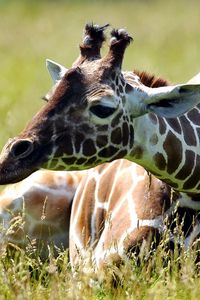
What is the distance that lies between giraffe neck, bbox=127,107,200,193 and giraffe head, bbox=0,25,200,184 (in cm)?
9

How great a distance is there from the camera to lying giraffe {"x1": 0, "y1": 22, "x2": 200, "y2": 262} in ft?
21.3

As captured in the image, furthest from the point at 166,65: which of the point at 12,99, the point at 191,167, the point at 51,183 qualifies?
the point at 191,167

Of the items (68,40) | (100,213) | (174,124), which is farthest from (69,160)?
(68,40)

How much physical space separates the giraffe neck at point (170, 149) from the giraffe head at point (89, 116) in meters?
0.09

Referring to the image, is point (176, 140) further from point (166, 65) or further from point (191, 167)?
point (166, 65)

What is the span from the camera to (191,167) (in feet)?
23.0

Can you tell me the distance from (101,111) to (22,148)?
0.51 meters

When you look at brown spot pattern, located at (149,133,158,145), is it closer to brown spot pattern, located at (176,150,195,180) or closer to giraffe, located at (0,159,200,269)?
brown spot pattern, located at (176,150,195,180)

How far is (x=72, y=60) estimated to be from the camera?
20.4m

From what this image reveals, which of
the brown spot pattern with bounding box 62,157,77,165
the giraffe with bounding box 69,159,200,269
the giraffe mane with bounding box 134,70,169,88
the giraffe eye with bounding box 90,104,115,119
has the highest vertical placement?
the giraffe mane with bounding box 134,70,169,88

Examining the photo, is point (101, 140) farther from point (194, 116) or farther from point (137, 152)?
point (194, 116)

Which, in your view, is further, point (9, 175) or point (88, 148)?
point (88, 148)

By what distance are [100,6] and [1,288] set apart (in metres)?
25.3

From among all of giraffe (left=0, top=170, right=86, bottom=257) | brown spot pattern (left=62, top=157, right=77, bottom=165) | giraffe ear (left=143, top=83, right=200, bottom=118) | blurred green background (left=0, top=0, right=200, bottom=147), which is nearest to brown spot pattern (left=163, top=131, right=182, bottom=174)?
giraffe ear (left=143, top=83, right=200, bottom=118)
